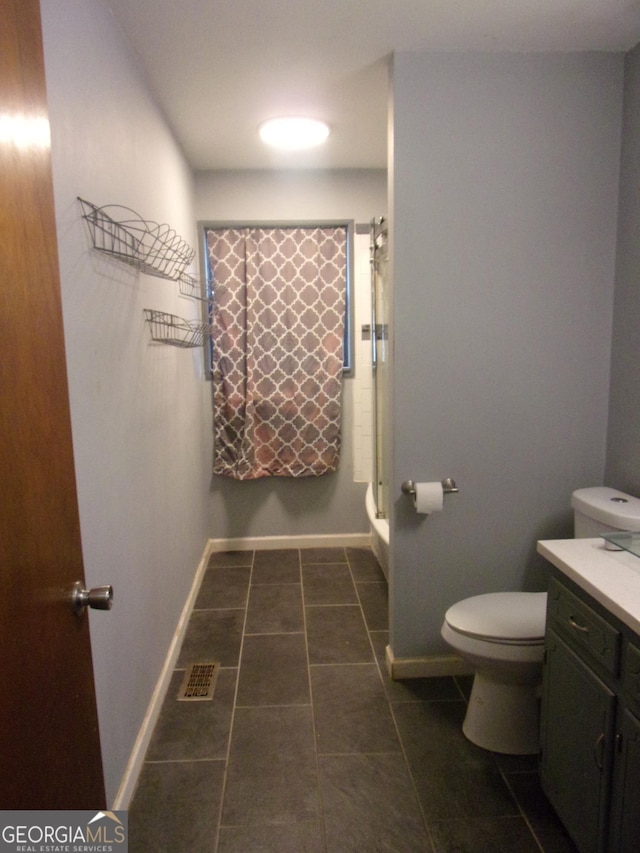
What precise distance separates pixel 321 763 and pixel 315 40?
2.52 metres

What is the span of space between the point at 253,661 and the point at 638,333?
2.10 m

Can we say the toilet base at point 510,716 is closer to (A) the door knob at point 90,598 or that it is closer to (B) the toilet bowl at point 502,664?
(B) the toilet bowl at point 502,664

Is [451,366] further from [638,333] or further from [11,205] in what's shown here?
[11,205]

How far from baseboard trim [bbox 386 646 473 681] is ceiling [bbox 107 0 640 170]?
2390 mm

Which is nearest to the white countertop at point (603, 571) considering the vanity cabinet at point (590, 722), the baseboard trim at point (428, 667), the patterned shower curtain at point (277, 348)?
the vanity cabinet at point (590, 722)

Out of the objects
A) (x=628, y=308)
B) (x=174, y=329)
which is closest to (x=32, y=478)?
(x=174, y=329)

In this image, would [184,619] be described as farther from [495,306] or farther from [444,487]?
[495,306]

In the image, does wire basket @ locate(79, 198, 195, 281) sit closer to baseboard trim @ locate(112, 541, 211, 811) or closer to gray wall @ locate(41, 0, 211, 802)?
gray wall @ locate(41, 0, 211, 802)

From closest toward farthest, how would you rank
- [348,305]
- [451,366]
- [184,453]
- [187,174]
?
[451,366], [184,453], [187,174], [348,305]

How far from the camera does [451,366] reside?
7.12 feet

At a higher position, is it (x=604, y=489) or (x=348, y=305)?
(x=348, y=305)

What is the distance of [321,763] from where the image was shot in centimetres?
188

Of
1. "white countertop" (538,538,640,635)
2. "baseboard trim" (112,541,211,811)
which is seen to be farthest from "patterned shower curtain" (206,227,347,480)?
"white countertop" (538,538,640,635)

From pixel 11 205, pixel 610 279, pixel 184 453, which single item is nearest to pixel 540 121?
pixel 610 279
